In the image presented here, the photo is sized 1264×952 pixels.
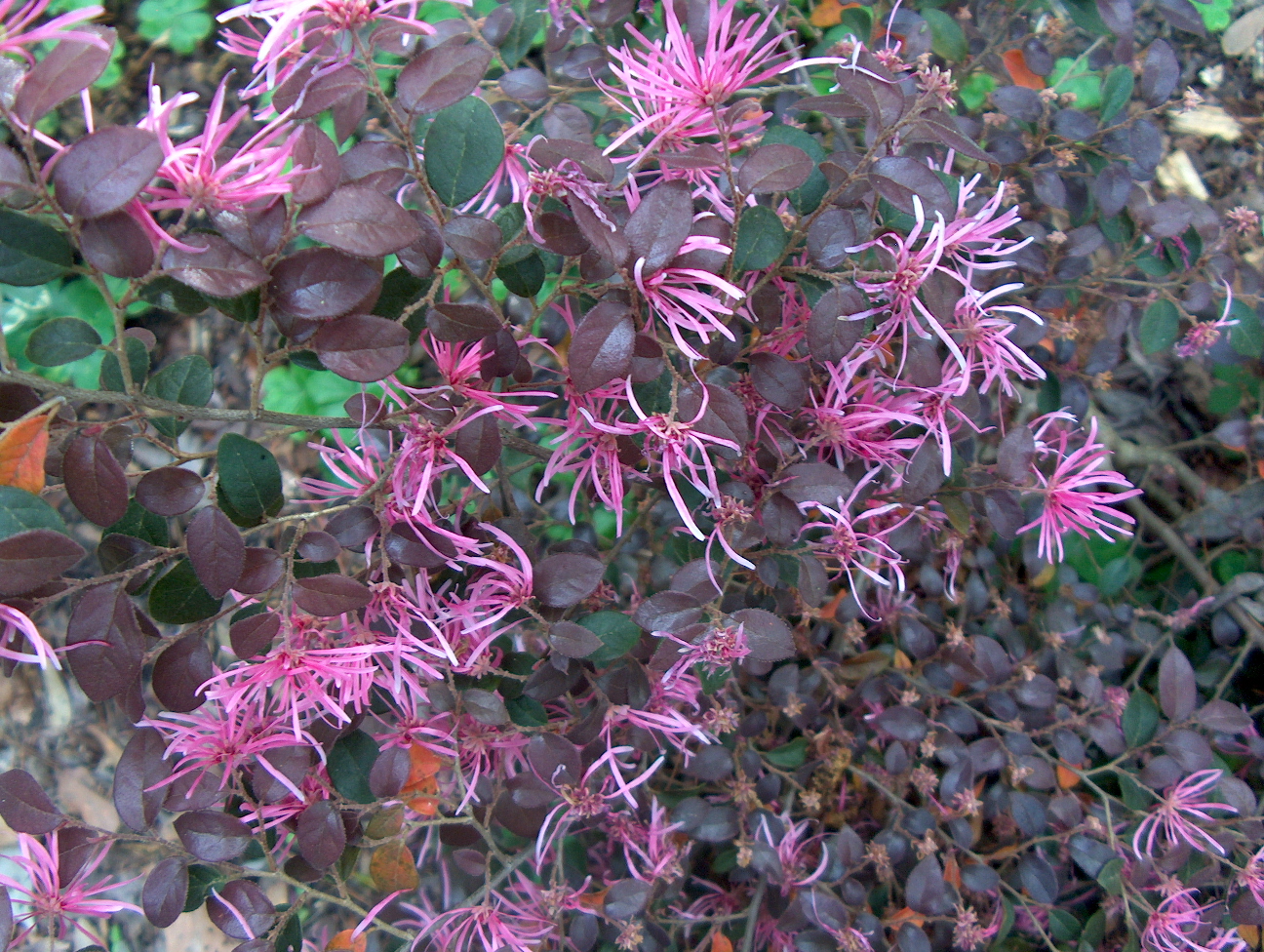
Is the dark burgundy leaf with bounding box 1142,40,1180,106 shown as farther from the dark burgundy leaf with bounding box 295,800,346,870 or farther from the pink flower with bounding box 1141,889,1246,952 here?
the dark burgundy leaf with bounding box 295,800,346,870

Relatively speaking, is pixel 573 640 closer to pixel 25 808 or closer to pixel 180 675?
pixel 180 675

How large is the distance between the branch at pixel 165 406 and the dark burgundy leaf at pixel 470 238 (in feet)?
0.59

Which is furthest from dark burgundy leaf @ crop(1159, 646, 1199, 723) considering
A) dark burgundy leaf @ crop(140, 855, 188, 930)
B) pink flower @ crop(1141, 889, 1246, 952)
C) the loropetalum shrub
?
dark burgundy leaf @ crop(140, 855, 188, 930)

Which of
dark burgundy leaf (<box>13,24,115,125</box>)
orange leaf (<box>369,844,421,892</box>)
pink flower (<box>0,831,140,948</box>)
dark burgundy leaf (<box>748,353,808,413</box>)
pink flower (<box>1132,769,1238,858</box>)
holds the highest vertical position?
dark burgundy leaf (<box>13,24,115,125</box>)

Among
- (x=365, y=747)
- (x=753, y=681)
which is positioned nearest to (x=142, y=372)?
(x=365, y=747)

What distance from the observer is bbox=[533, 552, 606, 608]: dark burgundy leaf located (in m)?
0.71

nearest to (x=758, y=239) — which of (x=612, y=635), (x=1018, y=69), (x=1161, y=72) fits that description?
(x=612, y=635)

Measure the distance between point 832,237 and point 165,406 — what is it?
1.80 ft

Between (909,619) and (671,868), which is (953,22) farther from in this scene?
(671,868)

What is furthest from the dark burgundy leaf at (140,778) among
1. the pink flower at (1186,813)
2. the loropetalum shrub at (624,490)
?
the pink flower at (1186,813)

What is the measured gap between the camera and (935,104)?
0.77 m

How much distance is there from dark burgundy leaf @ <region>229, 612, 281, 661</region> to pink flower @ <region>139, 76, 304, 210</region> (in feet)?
1.05

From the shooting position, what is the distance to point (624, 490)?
0.86 m

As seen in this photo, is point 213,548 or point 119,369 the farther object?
point 119,369
